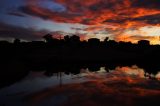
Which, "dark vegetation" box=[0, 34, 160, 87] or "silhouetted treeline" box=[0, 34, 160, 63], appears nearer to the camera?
"dark vegetation" box=[0, 34, 160, 87]

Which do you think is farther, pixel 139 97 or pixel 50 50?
pixel 50 50

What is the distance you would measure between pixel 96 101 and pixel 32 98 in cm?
906

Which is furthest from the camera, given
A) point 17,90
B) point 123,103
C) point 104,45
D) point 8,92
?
point 104,45

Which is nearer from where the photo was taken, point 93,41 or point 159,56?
point 159,56

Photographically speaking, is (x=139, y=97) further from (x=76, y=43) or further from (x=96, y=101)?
(x=76, y=43)

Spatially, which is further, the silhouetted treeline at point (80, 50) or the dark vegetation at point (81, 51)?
the silhouetted treeline at point (80, 50)

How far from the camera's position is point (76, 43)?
598 ft

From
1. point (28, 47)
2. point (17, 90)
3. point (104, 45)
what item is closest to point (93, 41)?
point (104, 45)

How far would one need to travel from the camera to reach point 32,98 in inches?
1432

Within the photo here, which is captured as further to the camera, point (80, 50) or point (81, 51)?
point (80, 50)

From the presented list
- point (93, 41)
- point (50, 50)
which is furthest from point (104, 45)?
point (50, 50)

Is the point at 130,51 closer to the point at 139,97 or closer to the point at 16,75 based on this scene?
the point at 16,75

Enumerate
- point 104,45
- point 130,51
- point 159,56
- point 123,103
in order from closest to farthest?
point 123,103
point 159,56
point 130,51
point 104,45

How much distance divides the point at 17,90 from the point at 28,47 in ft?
391
